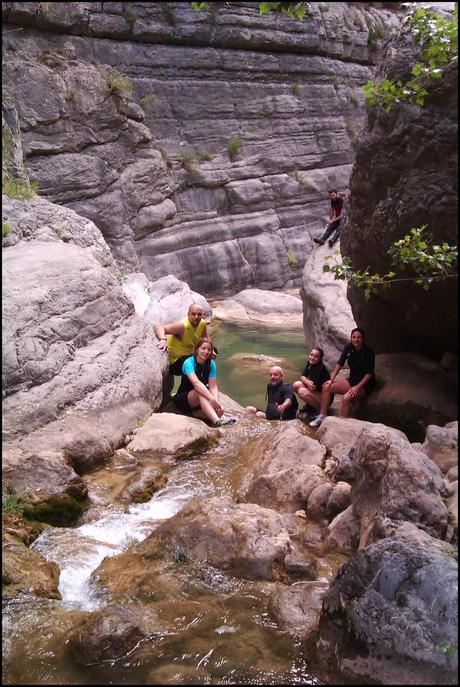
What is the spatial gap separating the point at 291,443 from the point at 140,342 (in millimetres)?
2572

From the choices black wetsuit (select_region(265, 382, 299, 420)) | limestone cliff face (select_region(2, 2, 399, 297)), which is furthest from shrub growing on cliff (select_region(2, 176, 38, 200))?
limestone cliff face (select_region(2, 2, 399, 297))

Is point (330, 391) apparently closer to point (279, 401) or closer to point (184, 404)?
point (279, 401)

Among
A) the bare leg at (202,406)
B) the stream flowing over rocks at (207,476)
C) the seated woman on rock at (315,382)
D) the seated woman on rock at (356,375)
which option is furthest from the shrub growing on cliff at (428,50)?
the seated woman on rock at (315,382)

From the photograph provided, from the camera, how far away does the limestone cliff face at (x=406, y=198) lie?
239 inches

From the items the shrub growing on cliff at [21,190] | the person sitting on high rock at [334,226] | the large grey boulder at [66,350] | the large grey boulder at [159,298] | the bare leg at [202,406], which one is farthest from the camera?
the large grey boulder at [159,298]

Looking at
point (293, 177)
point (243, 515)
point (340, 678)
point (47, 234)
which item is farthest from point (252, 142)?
point (340, 678)

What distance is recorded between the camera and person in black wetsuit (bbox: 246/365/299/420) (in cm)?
832

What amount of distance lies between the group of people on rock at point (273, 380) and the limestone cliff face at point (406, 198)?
648 millimetres

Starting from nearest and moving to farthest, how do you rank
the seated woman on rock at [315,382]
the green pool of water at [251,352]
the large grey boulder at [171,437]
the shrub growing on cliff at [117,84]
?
1. the large grey boulder at [171,437]
2. the seated woman on rock at [315,382]
3. the green pool of water at [251,352]
4. the shrub growing on cliff at [117,84]

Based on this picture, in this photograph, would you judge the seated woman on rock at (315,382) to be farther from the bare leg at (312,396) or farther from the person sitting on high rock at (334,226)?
the person sitting on high rock at (334,226)

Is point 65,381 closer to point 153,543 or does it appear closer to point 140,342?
point 140,342

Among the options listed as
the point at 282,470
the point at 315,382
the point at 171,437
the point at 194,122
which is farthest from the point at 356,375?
the point at 194,122

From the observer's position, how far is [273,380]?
336 inches

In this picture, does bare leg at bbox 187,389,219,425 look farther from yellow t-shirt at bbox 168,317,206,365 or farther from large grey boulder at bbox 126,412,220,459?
yellow t-shirt at bbox 168,317,206,365
